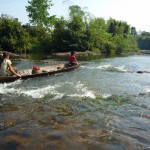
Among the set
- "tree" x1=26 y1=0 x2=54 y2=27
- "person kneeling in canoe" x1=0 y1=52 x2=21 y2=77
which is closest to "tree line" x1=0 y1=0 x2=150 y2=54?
"tree" x1=26 y1=0 x2=54 y2=27

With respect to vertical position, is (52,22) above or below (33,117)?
above

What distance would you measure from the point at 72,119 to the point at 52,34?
4631cm

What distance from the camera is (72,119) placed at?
27.8 ft

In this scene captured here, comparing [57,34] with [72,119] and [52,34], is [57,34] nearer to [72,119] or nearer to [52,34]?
[52,34]

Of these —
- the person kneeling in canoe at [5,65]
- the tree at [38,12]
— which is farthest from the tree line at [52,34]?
the person kneeling in canoe at [5,65]

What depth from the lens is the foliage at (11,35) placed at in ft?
134

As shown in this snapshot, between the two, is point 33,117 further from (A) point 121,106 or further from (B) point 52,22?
(B) point 52,22

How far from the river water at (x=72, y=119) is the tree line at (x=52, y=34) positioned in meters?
29.7

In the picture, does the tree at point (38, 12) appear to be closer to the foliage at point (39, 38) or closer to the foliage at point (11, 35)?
the foliage at point (39, 38)

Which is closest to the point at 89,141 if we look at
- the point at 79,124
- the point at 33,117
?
the point at 79,124

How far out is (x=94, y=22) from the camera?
61375 millimetres

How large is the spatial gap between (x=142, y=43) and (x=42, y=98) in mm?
121125

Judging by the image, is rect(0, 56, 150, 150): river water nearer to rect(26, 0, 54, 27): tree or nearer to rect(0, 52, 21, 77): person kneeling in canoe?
rect(0, 52, 21, 77): person kneeling in canoe

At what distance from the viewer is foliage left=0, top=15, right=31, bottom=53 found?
4098cm
